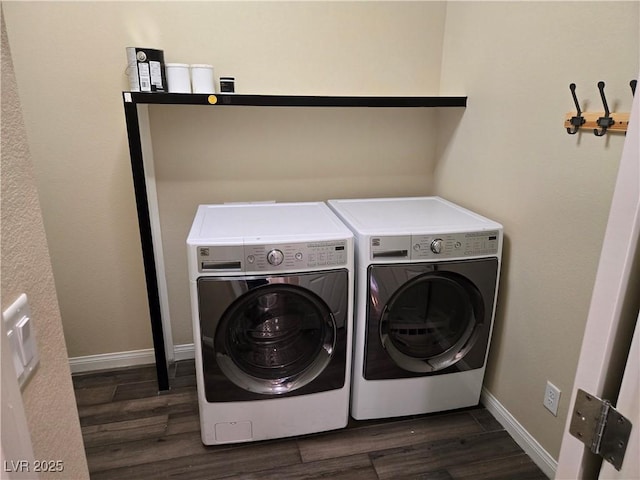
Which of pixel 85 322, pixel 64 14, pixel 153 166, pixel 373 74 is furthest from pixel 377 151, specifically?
pixel 85 322

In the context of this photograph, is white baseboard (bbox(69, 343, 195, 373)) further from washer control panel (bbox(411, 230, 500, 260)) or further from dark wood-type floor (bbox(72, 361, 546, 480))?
washer control panel (bbox(411, 230, 500, 260))

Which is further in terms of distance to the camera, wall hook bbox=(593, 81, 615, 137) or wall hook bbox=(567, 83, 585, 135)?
wall hook bbox=(567, 83, 585, 135)

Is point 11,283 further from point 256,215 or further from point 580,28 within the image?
point 580,28

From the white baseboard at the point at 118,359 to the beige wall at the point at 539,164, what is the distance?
173 cm

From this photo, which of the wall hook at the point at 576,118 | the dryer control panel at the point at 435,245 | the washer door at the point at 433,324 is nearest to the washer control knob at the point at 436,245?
the dryer control panel at the point at 435,245

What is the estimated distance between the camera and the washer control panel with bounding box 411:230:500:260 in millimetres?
1771

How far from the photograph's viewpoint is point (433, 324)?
6.57 feet

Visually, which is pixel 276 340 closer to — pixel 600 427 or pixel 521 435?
pixel 521 435

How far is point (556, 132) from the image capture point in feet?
5.28

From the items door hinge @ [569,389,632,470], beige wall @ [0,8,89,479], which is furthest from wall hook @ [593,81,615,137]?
beige wall @ [0,8,89,479]

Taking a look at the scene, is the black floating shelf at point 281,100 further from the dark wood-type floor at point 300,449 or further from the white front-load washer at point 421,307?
the dark wood-type floor at point 300,449

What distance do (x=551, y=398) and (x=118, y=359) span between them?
222cm

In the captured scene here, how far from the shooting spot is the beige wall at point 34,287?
2.03ft

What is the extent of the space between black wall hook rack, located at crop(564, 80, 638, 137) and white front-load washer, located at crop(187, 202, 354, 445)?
911mm
